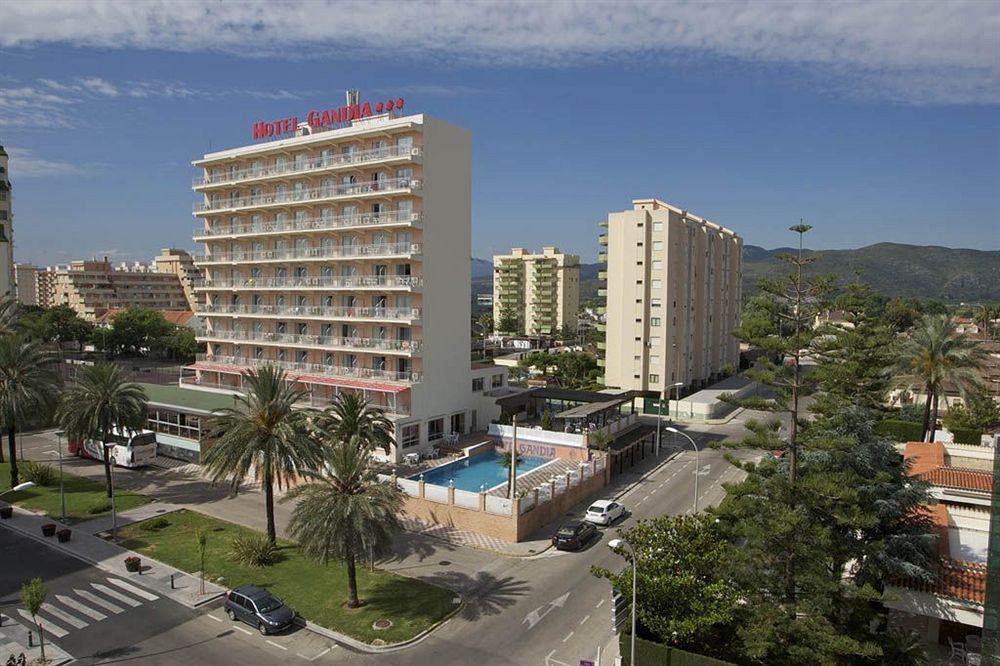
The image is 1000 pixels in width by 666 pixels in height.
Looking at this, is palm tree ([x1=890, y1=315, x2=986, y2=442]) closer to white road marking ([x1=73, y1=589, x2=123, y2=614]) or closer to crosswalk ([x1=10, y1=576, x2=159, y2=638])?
crosswalk ([x1=10, y1=576, x2=159, y2=638])

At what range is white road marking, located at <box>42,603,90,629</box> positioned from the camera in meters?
26.1

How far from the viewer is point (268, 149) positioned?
58.1 m

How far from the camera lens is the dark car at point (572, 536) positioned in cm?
3341

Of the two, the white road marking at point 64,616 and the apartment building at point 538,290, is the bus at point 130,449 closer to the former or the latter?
the white road marking at point 64,616

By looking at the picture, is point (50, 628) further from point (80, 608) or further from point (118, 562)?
point (118, 562)

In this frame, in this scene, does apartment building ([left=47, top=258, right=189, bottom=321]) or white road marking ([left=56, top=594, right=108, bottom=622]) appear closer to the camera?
white road marking ([left=56, top=594, right=108, bottom=622])

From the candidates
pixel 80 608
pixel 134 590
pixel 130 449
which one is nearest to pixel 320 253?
pixel 130 449

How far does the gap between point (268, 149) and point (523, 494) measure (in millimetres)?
40433

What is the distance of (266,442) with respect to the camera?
32.7 meters

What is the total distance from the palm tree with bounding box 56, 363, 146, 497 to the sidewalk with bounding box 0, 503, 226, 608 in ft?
14.9

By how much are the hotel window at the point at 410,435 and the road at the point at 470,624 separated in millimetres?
11809

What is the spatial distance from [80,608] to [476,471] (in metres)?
25.6

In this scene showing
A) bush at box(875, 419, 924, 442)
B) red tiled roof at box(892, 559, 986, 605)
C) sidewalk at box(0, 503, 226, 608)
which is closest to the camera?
red tiled roof at box(892, 559, 986, 605)

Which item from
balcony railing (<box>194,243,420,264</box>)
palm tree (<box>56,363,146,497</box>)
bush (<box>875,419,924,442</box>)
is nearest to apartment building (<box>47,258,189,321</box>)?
balcony railing (<box>194,243,420,264</box>)
